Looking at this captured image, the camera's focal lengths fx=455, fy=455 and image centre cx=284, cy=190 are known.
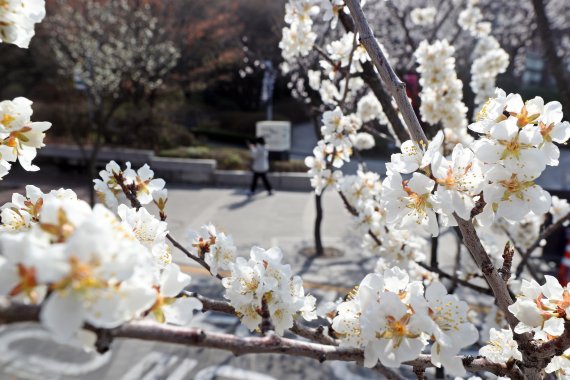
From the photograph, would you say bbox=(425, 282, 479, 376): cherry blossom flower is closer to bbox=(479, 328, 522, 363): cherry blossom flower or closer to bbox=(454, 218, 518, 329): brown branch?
bbox=(454, 218, 518, 329): brown branch

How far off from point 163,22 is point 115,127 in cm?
394

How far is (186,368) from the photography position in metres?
3.76

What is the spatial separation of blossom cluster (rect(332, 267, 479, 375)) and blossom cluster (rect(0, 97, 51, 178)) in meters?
0.93

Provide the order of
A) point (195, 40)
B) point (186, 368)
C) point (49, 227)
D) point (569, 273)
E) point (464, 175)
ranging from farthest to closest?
point (195, 40)
point (569, 273)
point (186, 368)
point (464, 175)
point (49, 227)

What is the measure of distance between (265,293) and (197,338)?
50cm

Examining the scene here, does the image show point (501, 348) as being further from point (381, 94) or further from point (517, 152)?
point (381, 94)

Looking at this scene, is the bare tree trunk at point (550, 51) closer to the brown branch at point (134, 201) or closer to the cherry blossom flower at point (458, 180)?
the cherry blossom flower at point (458, 180)

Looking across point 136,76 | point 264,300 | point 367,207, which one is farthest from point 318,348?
point 136,76

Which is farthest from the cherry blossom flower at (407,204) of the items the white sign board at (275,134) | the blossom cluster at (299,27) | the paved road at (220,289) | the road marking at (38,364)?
the white sign board at (275,134)

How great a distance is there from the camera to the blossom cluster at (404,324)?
898mm

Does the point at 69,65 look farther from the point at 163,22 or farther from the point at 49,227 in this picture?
Answer: the point at 49,227

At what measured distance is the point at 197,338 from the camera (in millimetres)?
731

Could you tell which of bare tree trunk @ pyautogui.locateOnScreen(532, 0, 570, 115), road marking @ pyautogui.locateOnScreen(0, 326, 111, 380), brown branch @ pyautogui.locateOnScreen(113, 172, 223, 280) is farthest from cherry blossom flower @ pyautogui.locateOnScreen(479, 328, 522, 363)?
road marking @ pyautogui.locateOnScreen(0, 326, 111, 380)

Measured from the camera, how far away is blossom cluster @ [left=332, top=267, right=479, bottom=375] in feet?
2.95
